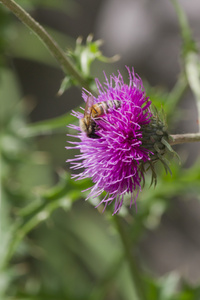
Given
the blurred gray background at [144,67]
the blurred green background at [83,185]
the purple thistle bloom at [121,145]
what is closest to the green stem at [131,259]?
the blurred green background at [83,185]

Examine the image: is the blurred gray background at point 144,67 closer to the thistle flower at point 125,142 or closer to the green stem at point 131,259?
the green stem at point 131,259

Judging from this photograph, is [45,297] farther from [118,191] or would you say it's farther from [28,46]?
[28,46]

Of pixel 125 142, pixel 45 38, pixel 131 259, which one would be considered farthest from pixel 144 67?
pixel 125 142

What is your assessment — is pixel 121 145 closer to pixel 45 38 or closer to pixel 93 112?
pixel 93 112

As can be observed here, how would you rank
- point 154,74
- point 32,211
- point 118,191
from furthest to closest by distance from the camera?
1. point 154,74
2. point 32,211
3. point 118,191

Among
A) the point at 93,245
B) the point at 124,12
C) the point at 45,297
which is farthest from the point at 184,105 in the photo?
the point at 45,297
